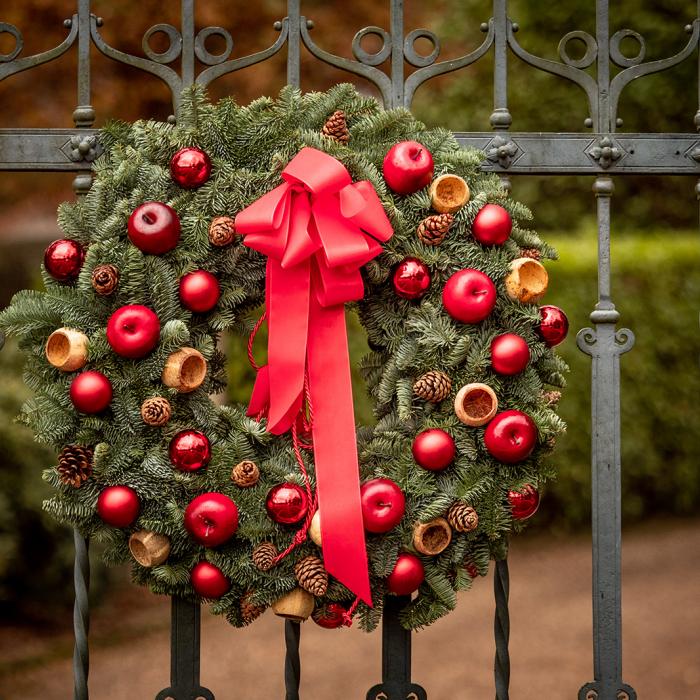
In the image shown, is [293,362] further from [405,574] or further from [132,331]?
[405,574]

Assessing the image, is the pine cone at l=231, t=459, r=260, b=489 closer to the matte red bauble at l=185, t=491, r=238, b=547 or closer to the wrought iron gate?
the matte red bauble at l=185, t=491, r=238, b=547

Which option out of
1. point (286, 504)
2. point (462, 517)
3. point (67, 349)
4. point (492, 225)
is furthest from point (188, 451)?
point (492, 225)

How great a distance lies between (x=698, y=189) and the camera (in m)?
2.33

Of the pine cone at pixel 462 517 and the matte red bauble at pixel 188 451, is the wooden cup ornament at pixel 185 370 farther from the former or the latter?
the pine cone at pixel 462 517

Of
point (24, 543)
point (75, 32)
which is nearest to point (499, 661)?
point (75, 32)

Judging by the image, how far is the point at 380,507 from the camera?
2037mm

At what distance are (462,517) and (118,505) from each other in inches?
28.2

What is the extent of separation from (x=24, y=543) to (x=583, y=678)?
2.63 metres

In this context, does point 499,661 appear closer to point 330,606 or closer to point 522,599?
point 330,606

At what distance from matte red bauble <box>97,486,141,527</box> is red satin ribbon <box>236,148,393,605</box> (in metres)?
0.33

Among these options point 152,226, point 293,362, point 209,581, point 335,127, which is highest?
point 335,127

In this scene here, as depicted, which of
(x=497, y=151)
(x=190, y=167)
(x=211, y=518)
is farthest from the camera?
(x=497, y=151)

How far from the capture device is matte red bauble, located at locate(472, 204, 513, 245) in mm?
2113

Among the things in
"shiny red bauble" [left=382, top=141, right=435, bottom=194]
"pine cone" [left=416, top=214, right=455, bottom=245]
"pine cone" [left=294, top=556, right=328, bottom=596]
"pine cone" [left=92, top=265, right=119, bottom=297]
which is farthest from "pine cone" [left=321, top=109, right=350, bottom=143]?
"pine cone" [left=294, top=556, right=328, bottom=596]
